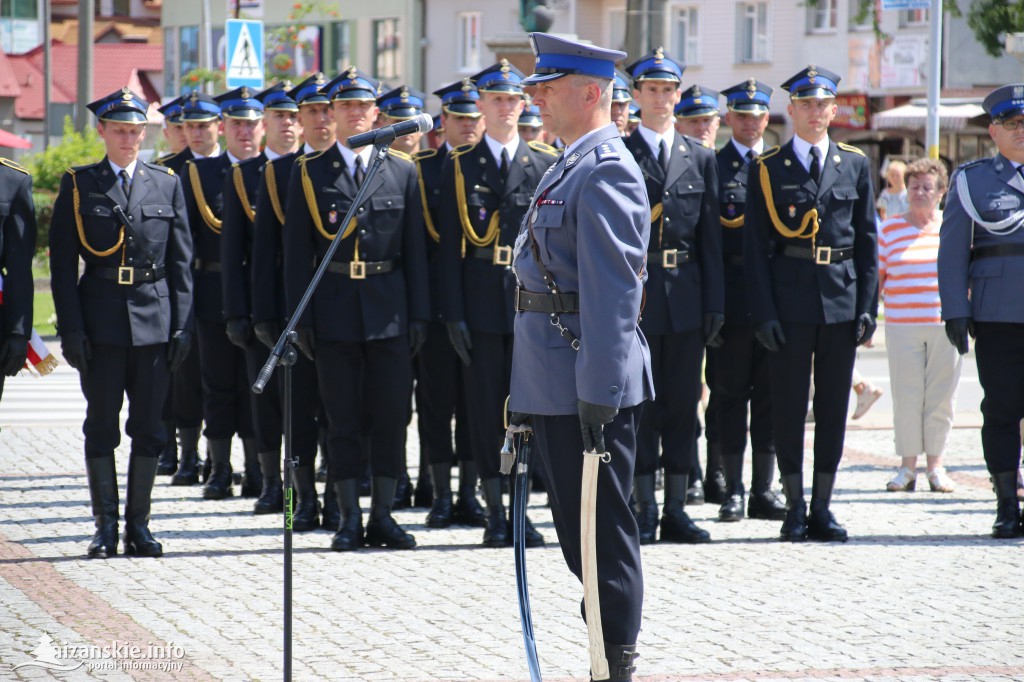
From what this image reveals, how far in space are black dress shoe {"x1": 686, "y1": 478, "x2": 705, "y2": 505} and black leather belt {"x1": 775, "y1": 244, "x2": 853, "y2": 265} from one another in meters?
1.99

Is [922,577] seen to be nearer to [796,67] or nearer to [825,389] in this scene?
[825,389]

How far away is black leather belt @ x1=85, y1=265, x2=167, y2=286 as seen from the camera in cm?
787

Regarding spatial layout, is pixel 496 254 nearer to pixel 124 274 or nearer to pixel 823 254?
pixel 823 254

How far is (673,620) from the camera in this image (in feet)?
21.5

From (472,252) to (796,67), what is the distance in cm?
3308

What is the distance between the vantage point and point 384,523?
817cm

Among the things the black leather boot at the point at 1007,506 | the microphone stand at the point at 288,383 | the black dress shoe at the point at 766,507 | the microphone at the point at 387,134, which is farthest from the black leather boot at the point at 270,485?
the black leather boot at the point at 1007,506

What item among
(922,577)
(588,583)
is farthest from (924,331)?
(588,583)

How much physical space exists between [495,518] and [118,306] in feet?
7.47

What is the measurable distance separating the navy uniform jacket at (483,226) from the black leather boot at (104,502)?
1959 mm

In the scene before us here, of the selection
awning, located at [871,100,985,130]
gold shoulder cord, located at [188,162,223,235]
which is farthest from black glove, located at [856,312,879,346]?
awning, located at [871,100,985,130]

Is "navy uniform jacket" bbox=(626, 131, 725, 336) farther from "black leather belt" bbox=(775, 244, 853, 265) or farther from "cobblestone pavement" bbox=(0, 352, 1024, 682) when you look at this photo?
"cobblestone pavement" bbox=(0, 352, 1024, 682)

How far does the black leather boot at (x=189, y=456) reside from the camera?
34.6 ft

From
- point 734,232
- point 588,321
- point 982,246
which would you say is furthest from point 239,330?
point 588,321
